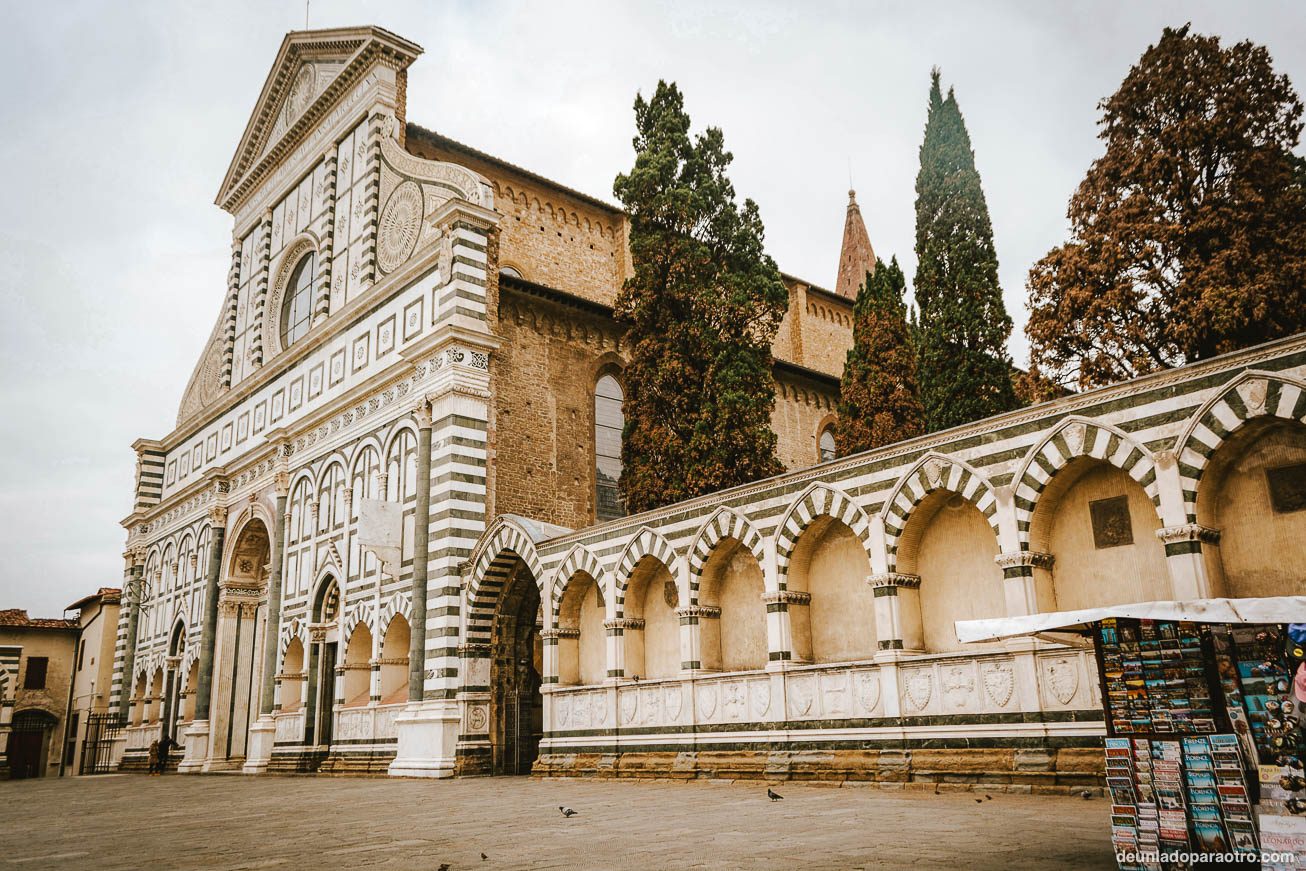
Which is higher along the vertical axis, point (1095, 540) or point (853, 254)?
point (853, 254)

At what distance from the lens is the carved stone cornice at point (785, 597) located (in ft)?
48.6

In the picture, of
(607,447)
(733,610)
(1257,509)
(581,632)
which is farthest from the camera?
(607,447)

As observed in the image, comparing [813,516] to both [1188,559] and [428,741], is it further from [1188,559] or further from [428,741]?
[428,741]

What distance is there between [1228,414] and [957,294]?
1262 centimetres

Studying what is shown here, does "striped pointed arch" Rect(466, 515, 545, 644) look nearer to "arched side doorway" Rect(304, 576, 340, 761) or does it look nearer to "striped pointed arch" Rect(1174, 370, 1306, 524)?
"arched side doorway" Rect(304, 576, 340, 761)

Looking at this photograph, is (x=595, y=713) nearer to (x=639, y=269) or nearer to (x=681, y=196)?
(x=639, y=269)

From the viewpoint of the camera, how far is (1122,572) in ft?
39.1

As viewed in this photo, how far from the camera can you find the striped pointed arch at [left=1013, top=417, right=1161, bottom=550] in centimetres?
1123

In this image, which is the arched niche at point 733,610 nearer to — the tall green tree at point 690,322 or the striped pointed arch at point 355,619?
the tall green tree at point 690,322

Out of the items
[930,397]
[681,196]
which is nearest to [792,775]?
[930,397]

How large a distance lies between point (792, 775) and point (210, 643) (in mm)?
20529

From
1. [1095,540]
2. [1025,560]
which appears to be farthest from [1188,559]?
[1025,560]

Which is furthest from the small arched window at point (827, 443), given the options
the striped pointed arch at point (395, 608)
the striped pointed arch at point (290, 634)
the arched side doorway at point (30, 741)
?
the arched side doorway at point (30, 741)

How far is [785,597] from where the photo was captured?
14820 mm
